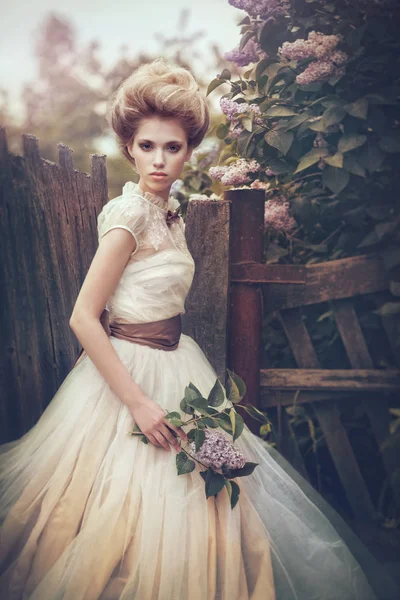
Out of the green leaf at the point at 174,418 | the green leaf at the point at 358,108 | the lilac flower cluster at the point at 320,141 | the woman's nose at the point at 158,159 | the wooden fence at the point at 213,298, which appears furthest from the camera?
the lilac flower cluster at the point at 320,141

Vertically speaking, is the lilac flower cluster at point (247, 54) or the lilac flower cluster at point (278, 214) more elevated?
the lilac flower cluster at point (247, 54)

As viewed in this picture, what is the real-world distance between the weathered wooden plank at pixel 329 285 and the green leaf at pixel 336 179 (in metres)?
0.32

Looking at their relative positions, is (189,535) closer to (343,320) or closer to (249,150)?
(343,320)

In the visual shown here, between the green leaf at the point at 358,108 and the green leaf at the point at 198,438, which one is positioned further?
the green leaf at the point at 358,108

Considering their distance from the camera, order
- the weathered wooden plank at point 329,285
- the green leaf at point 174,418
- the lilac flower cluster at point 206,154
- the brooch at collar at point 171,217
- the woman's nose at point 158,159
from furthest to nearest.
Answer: the lilac flower cluster at point 206,154 < the weathered wooden plank at point 329,285 < the brooch at collar at point 171,217 < the woman's nose at point 158,159 < the green leaf at point 174,418

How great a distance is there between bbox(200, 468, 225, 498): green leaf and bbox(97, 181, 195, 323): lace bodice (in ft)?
1.60

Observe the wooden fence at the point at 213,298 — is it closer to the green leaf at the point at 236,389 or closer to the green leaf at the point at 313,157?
the green leaf at the point at 313,157

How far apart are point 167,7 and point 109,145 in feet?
1.69

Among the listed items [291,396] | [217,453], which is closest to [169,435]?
[217,453]

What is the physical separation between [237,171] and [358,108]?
1.64 feet

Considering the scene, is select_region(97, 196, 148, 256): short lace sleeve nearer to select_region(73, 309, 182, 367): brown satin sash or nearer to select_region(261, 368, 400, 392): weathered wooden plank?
select_region(73, 309, 182, 367): brown satin sash

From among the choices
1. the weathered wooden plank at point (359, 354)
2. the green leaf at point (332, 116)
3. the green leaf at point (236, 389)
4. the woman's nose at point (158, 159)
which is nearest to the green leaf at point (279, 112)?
the green leaf at point (332, 116)

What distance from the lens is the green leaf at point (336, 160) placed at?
79.4 inches

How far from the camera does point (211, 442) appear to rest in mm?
1522
